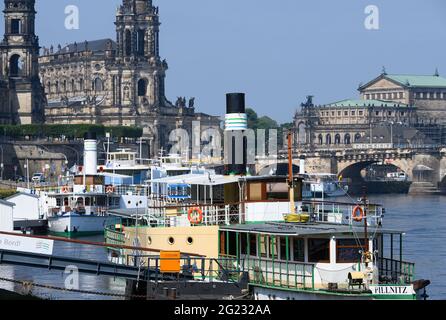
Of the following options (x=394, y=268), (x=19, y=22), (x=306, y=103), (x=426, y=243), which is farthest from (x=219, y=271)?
(x=306, y=103)

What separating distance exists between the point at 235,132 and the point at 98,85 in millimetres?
103759

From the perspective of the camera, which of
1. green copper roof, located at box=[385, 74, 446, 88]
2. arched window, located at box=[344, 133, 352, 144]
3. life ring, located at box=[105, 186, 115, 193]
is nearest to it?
life ring, located at box=[105, 186, 115, 193]

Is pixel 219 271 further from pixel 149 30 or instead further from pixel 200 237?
pixel 149 30

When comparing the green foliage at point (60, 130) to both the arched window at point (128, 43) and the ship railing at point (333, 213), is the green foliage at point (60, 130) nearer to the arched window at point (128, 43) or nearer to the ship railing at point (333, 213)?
the arched window at point (128, 43)

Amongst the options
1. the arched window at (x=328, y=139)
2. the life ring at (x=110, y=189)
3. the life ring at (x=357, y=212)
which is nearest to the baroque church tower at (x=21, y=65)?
the arched window at (x=328, y=139)

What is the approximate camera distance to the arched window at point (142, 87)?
402ft

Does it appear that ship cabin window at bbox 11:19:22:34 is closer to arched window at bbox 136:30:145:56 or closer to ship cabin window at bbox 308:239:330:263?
arched window at bbox 136:30:145:56

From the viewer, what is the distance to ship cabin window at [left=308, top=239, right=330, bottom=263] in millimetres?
23672

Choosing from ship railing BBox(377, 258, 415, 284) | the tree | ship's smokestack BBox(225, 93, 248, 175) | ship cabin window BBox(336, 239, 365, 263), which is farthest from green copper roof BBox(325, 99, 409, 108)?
ship cabin window BBox(336, 239, 365, 263)

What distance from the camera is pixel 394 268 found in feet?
85.8

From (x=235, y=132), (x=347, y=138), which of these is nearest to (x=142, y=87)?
(x=347, y=138)

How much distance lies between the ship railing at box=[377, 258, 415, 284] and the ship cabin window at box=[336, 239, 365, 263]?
672 millimetres

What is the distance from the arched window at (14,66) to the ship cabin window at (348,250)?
85.5 metres
